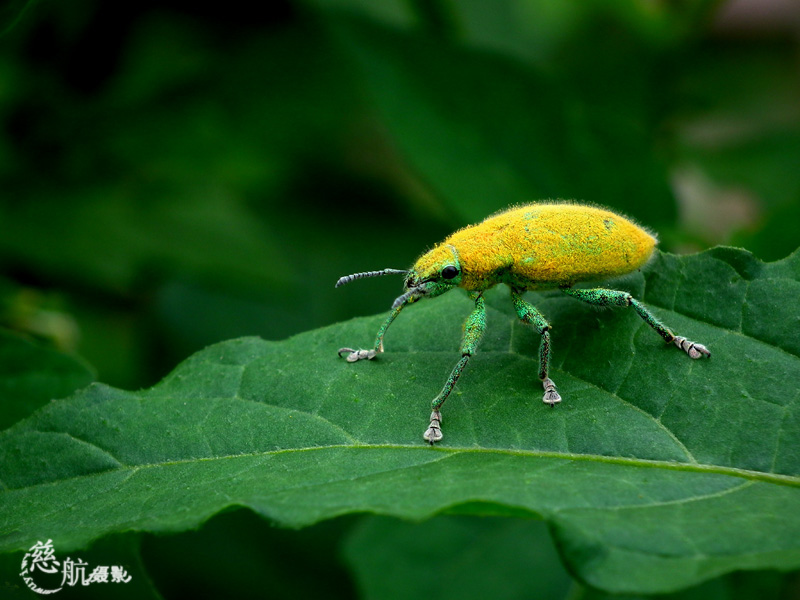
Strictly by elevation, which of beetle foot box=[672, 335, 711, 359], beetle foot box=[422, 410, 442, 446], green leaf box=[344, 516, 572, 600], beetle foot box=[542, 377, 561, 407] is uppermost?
beetle foot box=[672, 335, 711, 359]

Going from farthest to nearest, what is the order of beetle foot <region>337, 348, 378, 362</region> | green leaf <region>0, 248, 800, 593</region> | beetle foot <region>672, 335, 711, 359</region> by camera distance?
1. beetle foot <region>337, 348, 378, 362</region>
2. beetle foot <region>672, 335, 711, 359</region>
3. green leaf <region>0, 248, 800, 593</region>

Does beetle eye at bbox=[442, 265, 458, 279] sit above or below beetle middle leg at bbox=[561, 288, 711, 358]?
above

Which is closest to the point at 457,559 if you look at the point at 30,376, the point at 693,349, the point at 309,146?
the point at 693,349

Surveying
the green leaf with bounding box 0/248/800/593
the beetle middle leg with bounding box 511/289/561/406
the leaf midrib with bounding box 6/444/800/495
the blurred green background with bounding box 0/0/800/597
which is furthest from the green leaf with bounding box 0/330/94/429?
the beetle middle leg with bounding box 511/289/561/406

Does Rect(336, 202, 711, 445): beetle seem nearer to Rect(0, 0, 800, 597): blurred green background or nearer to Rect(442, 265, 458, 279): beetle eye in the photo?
Rect(442, 265, 458, 279): beetle eye

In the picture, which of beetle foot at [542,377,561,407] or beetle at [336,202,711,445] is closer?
beetle foot at [542,377,561,407]

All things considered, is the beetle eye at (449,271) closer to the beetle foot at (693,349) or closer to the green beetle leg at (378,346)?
the green beetle leg at (378,346)

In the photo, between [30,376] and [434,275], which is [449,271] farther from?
[30,376]
